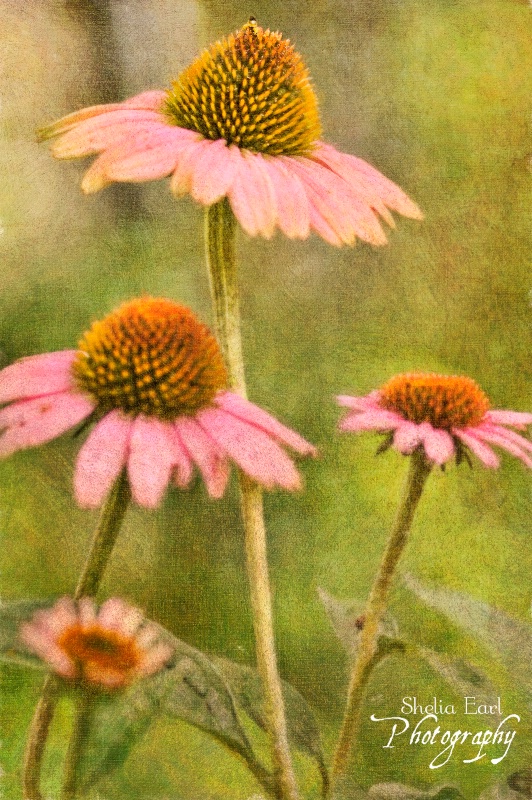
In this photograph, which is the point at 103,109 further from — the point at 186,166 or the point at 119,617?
the point at 119,617

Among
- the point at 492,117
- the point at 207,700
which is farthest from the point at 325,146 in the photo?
the point at 207,700

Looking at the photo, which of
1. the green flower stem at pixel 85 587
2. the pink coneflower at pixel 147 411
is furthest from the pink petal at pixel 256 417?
the green flower stem at pixel 85 587

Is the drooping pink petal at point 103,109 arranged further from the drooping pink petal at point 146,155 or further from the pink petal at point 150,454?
the pink petal at point 150,454

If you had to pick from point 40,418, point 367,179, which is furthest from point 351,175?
point 40,418

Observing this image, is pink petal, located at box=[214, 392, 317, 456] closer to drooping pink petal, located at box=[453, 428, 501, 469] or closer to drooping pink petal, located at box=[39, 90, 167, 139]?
drooping pink petal, located at box=[453, 428, 501, 469]

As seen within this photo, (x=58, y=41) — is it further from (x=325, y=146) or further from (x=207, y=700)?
(x=207, y=700)

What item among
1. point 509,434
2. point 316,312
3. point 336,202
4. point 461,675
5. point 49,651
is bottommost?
point 461,675
